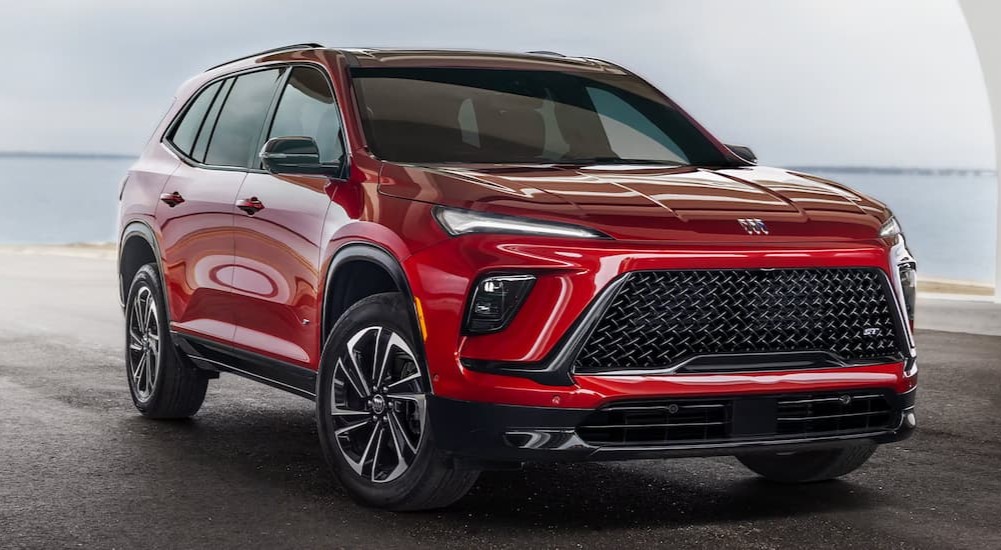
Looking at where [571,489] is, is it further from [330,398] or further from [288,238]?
[288,238]

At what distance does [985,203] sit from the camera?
10388 cm

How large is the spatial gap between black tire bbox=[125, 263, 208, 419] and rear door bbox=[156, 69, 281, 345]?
8.3 inches

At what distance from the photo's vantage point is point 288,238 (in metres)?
6.24

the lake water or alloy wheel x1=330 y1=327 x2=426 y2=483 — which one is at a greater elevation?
alloy wheel x1=330 y1=327 x2=426 y2=483

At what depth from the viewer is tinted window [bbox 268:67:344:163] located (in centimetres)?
630

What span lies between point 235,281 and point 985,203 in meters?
103

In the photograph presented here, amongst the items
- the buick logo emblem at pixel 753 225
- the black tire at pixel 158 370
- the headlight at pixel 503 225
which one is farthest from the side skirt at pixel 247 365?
the buick logo emblem at pixel 753 225

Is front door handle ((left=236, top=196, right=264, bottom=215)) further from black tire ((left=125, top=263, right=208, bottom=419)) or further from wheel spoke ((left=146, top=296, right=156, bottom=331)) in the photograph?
wheel spoke ((left=146, top=296, right=156, bottom=331))

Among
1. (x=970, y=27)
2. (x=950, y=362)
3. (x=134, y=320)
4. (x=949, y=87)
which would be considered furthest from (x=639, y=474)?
(x=949, y=87)

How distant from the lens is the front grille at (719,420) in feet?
16.6

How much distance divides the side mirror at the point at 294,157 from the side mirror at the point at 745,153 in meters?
1.95

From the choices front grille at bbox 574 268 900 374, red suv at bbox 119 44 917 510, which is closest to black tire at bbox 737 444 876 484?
red suv at bbox 119 44 917 510

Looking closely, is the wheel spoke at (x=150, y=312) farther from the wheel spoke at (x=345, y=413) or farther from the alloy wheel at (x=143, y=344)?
the wheel spoke at (x=345, y=413)

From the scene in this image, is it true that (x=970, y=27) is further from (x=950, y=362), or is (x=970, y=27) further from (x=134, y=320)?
(x=134, y=320)
